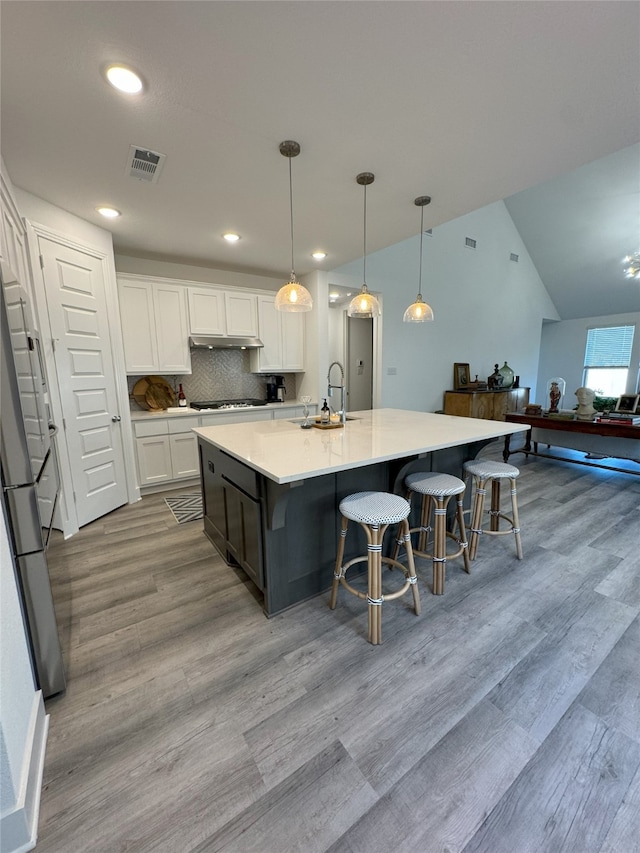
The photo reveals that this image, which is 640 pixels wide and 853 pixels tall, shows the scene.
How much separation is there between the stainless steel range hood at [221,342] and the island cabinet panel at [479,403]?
139 inches

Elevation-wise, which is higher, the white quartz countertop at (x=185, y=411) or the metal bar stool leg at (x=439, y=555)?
the white quartz countertop at (x=185, y=411)

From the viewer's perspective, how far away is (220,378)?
445cm

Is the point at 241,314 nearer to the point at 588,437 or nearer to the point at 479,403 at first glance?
the point at 479,403

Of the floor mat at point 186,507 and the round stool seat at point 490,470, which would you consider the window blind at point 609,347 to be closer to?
the round stool seat at point 490,470

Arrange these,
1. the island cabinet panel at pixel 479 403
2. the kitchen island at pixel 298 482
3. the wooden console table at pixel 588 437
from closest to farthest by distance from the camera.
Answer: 1. the kitchen island at pixel 298 482
2. the wooden console table at pixel 588 437
3. the island cabinet panel at pixel 479 403

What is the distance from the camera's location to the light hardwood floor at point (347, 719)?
1.00 meters

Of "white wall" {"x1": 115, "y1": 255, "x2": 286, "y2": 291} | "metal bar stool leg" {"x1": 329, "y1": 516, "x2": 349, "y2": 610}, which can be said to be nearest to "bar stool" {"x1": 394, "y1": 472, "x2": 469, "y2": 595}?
"metal bar stool leg" {"x1": 329, "y1": 516, "x2": 349, "y2": 610}

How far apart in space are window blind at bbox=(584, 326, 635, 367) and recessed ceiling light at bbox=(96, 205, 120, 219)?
943 centimetres

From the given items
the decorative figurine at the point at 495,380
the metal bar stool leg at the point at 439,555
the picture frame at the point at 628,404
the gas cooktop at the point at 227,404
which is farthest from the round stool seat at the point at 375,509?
the decorative figurine at the point at 495,380

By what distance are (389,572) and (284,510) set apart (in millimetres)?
1009

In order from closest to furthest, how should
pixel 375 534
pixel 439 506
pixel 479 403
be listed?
1. pixel 375 534
2. pixel 439 506
3. pixel 479 403

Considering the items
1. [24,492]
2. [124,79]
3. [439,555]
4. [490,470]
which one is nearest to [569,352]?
[490,470]

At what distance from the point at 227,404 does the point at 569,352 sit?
8.38 meters

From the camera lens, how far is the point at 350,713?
133 centimetres
